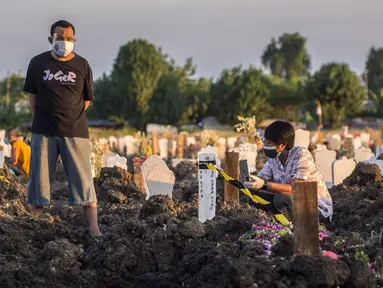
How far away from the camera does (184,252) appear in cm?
685

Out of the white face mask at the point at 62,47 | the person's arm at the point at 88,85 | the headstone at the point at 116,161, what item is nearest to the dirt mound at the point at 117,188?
the headstone at the point at 116,161

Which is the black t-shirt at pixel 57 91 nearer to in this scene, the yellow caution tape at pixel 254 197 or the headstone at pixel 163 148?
the yellow caution tape at pixel 254 197

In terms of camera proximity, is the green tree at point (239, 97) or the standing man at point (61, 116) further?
the green tree at point (239, 97)

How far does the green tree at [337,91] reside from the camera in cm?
6812

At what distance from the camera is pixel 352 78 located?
6912 centimetres

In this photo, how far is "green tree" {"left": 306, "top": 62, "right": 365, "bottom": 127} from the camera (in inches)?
2682

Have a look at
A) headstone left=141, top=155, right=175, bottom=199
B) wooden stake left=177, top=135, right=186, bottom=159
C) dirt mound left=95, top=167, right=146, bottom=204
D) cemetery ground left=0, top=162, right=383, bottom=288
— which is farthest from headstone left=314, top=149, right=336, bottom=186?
wooden stake left=177, top=135, right=186, bottom=159

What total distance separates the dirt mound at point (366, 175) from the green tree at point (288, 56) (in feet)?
349

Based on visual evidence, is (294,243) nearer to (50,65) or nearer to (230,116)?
(50,65)

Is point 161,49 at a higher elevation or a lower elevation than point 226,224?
higher

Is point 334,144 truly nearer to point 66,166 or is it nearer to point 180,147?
point 180,147

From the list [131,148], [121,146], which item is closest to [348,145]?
[131,148]

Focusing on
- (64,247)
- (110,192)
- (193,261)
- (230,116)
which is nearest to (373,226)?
(193,261)

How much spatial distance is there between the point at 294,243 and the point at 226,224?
1651 mm
